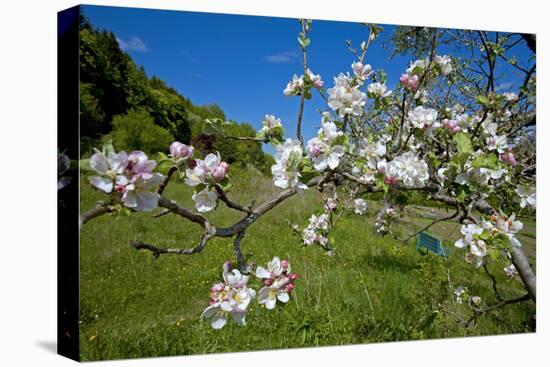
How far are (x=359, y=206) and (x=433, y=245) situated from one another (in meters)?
0.49

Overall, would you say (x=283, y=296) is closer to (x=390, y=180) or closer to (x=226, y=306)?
(x=226, y=306)

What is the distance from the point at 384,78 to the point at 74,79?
1.43 metres

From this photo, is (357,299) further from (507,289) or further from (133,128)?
(133,128)

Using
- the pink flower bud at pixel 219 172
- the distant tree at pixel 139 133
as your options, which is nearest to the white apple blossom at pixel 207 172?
the pink flower bud at pixel 219 172

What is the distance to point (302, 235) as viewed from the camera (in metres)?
2.90

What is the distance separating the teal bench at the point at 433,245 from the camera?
3.17 m

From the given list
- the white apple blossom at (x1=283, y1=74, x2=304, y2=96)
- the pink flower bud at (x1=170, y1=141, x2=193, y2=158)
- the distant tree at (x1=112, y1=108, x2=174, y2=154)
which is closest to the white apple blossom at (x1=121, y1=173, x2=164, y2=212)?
the pink flower bud at (x1=170, y1=141, x2=193, y2=158)

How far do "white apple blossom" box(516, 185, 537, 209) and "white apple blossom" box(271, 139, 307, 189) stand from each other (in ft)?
4.95

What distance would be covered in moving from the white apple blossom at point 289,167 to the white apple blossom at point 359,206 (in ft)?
3.46

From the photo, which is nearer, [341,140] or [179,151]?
[179,151]

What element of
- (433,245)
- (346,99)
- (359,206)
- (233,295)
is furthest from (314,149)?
(433,245)

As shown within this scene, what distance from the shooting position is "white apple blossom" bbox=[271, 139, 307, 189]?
1.98 meters

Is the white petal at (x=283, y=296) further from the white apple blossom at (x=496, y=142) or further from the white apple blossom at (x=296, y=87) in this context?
the white apple blossom at (x=496, y=142)

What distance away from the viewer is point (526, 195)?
3.06 m
